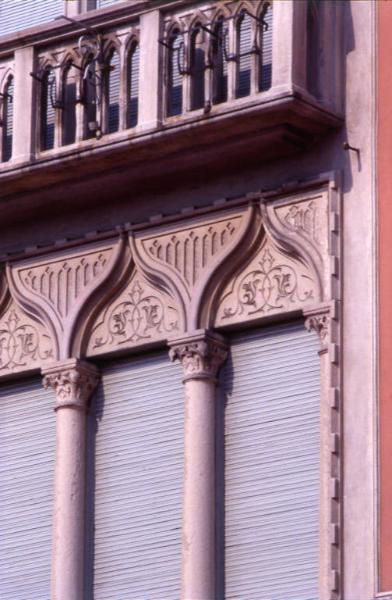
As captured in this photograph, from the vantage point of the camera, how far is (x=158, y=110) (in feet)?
79.5

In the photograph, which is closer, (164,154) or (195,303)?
(195,303)

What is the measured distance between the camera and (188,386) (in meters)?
24.0

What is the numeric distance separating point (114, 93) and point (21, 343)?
1996mm

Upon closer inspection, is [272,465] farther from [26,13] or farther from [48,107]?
[26,13]

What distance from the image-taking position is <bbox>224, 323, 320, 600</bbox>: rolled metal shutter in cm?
2320

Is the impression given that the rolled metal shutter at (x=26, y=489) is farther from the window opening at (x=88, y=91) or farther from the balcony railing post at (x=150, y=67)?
the balcony railing post at (x=150, y=67)

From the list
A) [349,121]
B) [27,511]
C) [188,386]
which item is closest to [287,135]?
[349,121]

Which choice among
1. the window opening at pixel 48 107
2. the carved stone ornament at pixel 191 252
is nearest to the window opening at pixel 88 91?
the window opening at pixel 48 107

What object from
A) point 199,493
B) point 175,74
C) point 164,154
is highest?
point 175,74

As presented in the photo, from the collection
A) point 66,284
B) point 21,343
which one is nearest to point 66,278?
point 66,284

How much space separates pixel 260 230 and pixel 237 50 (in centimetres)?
130

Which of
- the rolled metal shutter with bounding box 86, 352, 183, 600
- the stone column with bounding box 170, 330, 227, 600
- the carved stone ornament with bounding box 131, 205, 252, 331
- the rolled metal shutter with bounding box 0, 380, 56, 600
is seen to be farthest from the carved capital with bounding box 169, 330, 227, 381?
the rolled metal shutter with bounding box 0, 380, 56, 600

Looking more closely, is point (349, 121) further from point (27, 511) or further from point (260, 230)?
point (27, 511)

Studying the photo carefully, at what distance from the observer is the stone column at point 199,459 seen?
2345 cm
